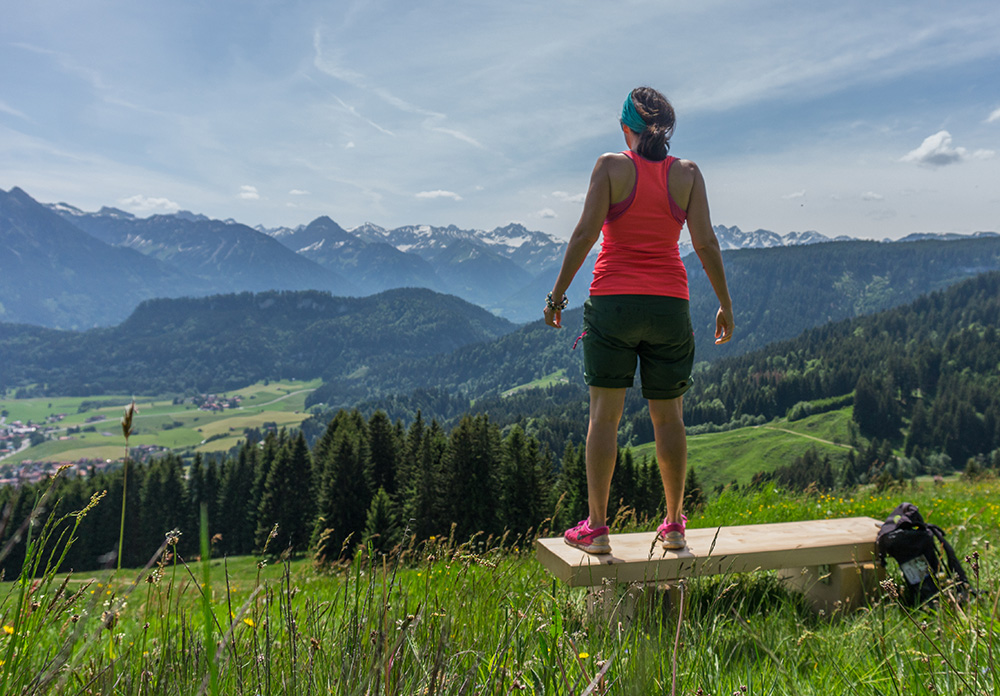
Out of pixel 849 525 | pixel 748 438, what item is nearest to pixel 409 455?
pixel 849 525

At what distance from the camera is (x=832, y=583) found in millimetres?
3988

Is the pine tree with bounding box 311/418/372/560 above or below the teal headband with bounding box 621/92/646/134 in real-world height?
below

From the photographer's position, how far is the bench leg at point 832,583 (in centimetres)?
390

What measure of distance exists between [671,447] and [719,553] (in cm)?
74

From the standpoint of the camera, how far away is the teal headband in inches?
150

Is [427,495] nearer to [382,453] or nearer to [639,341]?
[382,453]

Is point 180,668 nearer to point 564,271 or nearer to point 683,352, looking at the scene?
point 564,271

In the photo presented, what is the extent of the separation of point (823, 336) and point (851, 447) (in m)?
78.6

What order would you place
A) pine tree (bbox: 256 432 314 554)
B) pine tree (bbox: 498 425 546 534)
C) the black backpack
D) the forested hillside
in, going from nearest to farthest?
the black backpack → pine tree (bbox: 498 425 546 534) → pine tree (bbox: 256 432 314 554) → the forested hillside

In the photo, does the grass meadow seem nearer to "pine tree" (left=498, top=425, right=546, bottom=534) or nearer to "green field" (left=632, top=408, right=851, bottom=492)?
"pine tree" (left=498, top=425, right=546, bottom=534)

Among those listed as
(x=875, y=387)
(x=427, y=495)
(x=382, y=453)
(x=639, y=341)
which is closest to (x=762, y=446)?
(x=875, y=387)

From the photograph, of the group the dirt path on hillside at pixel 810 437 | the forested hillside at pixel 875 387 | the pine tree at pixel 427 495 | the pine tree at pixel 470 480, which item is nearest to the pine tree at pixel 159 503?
the pine tree at pixel 427 495

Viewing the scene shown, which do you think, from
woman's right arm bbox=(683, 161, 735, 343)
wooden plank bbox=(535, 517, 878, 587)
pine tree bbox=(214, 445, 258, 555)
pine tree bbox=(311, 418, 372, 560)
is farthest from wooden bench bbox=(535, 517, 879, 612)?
pine tree bbox=(214, 445, 258, 555)

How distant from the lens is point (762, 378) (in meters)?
172
